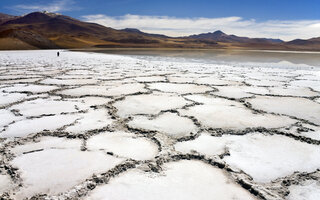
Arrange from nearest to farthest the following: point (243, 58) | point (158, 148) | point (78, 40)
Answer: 1. point (158, 148)
2. point (243, 58)
3. point (78, 40)

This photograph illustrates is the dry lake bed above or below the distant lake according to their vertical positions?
below

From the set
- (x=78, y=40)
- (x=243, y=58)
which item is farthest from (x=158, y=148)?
(x=78, y=40)

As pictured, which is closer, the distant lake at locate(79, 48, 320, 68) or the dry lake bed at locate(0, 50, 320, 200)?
the dry lake bed at locate(0, 50, 320, 200)

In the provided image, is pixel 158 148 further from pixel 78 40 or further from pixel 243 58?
pixel 78 40

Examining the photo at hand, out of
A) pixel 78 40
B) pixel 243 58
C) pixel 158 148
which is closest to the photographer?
pixel 158 148

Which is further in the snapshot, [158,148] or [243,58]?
[243,58]

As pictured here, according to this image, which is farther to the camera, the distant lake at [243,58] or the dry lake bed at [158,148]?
the distant lake at [243,58]

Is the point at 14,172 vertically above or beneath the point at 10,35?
beneath

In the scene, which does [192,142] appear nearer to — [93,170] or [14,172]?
[93,170]

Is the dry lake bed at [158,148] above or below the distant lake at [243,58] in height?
below

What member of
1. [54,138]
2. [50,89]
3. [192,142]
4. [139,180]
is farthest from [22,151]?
[50,89]

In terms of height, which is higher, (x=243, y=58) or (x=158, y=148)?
(x=243, y=58)
